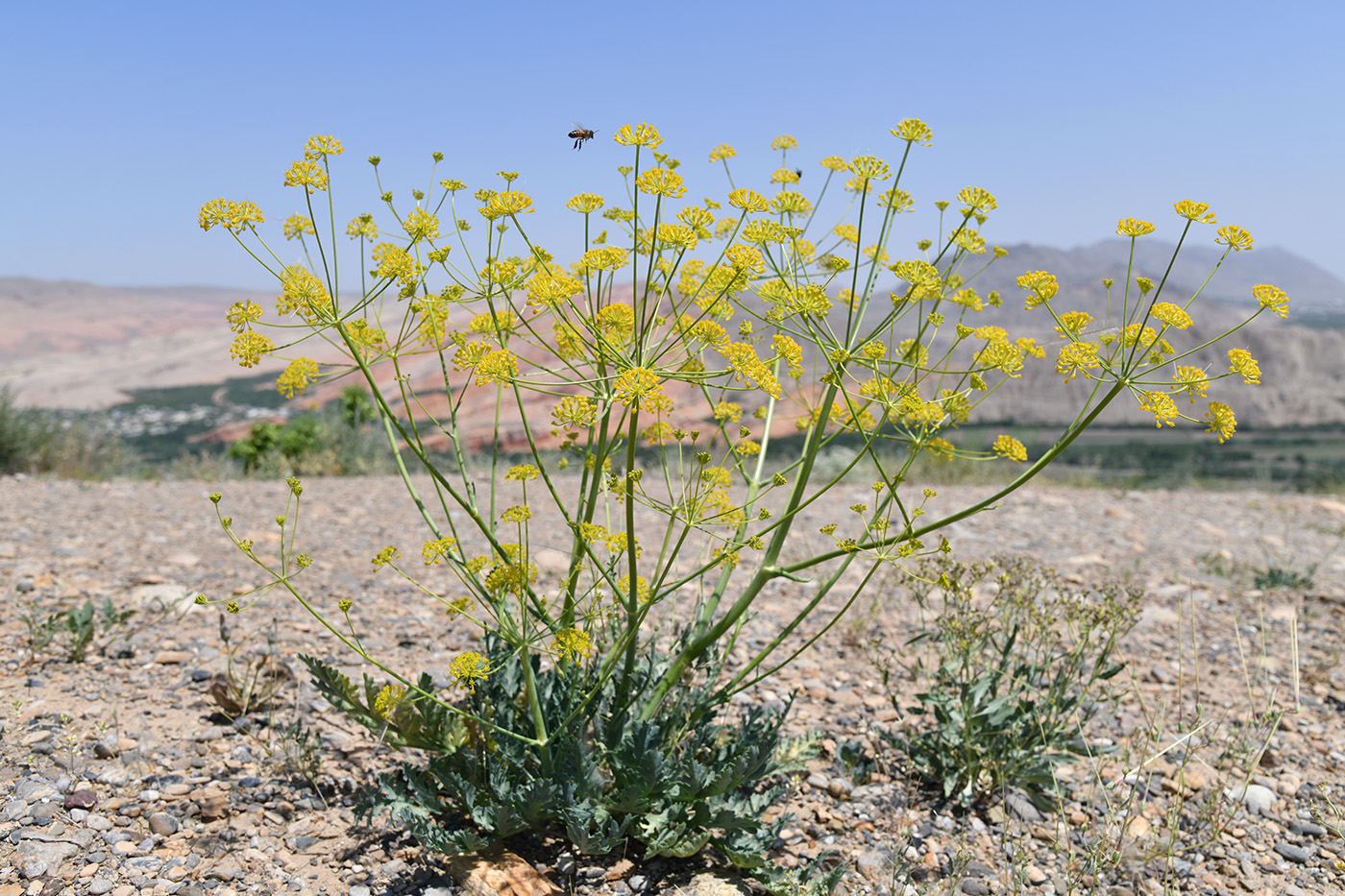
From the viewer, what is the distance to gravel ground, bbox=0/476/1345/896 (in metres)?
2.73

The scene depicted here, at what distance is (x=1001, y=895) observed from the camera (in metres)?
2.80

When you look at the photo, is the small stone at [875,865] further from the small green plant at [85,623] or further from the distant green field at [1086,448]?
the small green plant at [85,623]

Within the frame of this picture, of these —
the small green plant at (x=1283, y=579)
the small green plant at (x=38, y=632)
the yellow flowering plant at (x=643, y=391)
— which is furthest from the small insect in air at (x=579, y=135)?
the small green plant at (x=1283, y=579)

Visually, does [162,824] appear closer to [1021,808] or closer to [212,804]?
[212,804]

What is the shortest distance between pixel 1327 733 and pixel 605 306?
13.9ft

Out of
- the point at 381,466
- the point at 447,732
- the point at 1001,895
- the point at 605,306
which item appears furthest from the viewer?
the point at 381,466

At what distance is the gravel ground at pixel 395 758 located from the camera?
273cm

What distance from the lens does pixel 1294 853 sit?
121 inches

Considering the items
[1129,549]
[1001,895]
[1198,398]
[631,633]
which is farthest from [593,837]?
[1129,549]

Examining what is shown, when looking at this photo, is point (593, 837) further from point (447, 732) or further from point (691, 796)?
point (447, 732)

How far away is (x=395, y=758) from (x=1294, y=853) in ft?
11.8

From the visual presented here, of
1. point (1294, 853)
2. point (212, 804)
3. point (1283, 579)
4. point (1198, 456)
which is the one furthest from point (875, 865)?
point (1198, 456)

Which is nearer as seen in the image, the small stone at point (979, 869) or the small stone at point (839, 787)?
the small stone at point (979, 869)

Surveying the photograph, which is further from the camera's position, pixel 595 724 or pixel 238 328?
pixel 595 724
